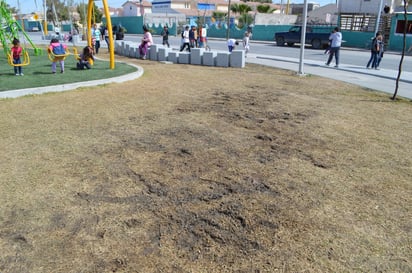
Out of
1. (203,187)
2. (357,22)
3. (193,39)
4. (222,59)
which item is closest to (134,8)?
(357,22)

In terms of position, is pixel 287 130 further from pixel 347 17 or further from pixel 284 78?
pixel 347 17

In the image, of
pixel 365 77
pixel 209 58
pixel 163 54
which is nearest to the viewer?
pixel 365 77

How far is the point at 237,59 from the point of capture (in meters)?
16.2

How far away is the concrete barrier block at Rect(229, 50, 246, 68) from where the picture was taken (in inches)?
636

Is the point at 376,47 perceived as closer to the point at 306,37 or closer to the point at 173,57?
the point at 173,57

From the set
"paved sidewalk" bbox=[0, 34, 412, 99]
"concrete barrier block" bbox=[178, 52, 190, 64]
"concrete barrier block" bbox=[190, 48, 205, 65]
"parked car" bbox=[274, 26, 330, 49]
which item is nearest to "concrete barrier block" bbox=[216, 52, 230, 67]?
"concrete barrier block" bbox=[190, 48, 205, 65]

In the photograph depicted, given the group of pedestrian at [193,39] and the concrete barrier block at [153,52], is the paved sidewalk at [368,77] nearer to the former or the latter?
the concrete barrier block at [153,52]

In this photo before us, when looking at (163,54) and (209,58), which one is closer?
(209,58)

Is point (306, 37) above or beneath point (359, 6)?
beneath

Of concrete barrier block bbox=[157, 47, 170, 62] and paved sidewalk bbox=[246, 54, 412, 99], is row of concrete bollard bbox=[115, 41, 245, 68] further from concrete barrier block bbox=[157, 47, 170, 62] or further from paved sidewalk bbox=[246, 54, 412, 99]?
paved sidewalk bbox=[246, 54, 412, 99]

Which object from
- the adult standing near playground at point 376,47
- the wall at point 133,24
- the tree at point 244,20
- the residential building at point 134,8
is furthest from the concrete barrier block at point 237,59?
the residential building at point 134,8

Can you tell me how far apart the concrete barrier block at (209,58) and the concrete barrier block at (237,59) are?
34.7 inches

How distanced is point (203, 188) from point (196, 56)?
43.8 ft

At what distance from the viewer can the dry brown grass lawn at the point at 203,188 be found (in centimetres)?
325
